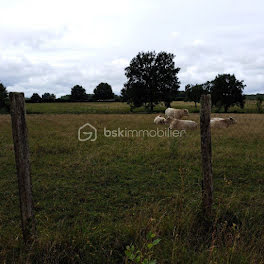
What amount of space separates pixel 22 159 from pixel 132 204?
2680mm

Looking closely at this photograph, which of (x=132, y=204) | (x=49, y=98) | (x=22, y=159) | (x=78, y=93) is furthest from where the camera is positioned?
(x=78, y=93)

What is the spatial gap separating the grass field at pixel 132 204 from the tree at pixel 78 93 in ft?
291

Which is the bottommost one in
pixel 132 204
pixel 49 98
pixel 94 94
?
pixel 132 204

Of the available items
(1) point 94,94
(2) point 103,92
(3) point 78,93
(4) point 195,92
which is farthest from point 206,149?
(3) point 78,93

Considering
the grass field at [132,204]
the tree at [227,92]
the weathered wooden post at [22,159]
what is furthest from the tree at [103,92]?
the weathered wooden post at [22,159]

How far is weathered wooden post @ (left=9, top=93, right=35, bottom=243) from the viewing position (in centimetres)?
290

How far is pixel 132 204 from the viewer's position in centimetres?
476

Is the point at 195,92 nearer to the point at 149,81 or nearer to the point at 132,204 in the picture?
the point at 149,81

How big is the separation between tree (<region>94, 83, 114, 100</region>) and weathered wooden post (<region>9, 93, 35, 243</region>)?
89467 millimetres

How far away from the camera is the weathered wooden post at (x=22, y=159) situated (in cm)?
290

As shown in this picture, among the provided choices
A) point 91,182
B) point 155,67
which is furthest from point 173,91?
point 91,182

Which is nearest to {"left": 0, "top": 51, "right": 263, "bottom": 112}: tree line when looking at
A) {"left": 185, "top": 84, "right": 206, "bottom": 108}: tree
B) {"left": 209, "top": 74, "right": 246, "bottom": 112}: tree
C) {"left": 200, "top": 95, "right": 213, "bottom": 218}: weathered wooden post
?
{"left": 209, "top": 74, "right": 246, "bottom": 112}: tree

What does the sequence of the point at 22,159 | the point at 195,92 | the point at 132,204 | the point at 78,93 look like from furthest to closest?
the point at 78,93 < the point at 195,92 < the point at 132,204 < the point at 22,159

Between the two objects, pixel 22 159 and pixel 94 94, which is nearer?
pixel 22 159
